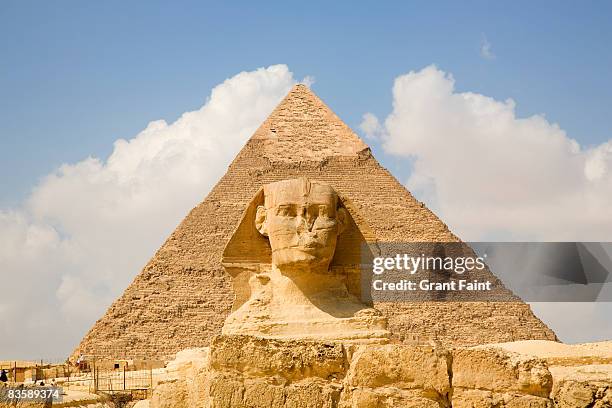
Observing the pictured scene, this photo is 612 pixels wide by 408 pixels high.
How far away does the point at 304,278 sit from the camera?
5211 mm

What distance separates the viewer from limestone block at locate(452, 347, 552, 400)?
107 inches

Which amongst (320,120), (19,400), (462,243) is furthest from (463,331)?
(19,400)

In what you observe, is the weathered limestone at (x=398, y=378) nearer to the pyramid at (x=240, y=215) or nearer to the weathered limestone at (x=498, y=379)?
the weathered limestone at (x=498, y=379)

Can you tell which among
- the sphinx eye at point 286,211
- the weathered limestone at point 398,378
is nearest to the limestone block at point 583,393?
the weathered limestone at point 398,378

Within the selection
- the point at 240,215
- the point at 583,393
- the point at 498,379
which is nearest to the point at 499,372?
the point at 498,379

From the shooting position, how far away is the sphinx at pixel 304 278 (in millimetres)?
5070

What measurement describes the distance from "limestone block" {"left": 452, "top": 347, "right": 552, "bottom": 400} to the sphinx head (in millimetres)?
2285

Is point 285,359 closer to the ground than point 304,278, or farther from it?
closer to the ground

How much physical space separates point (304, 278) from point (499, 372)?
97.7 inches

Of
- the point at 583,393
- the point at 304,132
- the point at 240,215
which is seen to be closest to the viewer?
the point at 583,393

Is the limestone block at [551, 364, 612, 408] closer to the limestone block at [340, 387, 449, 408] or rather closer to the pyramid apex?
the limestone block at [340, 387, 449, 408]

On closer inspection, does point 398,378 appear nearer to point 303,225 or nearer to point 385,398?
point 385,398

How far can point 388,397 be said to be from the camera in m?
2.82

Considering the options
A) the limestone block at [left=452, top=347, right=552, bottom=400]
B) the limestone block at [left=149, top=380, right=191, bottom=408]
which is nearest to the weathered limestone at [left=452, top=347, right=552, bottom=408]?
the limestone block at [left=452, top=347, right=552, bottom=400]
